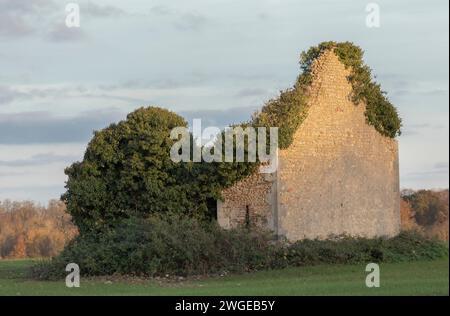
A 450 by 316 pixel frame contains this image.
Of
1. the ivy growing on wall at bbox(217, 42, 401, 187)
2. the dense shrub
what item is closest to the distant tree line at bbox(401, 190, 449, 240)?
the ivy growing on wall at bbox(217, 42, 401, 187)

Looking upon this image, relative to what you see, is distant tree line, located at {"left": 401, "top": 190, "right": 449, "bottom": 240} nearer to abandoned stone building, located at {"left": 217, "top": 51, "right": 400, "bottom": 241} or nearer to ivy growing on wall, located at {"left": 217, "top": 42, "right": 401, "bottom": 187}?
abandoned stone building, located at {"left": 217, "top": 51, "right": 400, "bottom": 241}

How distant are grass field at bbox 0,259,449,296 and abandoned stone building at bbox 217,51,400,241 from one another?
3.35 metres

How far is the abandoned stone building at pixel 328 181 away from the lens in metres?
34.0

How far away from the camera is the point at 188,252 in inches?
1204

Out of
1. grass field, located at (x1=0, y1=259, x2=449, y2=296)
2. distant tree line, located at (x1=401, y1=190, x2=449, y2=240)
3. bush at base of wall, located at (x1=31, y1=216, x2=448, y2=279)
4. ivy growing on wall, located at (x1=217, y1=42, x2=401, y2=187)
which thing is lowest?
grass field, located at (x1=0, y1=259, x2=449, y2=296)

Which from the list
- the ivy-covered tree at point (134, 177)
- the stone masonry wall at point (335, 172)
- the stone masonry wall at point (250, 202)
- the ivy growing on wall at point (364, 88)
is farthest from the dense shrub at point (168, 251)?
the ivy growing on wall at point (364, 88)

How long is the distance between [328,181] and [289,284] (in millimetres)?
9876

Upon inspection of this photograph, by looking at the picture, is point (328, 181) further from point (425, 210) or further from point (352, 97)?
point (425, 210)

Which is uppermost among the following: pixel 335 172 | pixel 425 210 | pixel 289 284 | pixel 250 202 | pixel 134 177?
pixel 335 172

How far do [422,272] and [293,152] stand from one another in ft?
25.7

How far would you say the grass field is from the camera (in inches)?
899

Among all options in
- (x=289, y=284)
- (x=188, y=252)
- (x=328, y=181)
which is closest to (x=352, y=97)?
(x=328, y=181)
